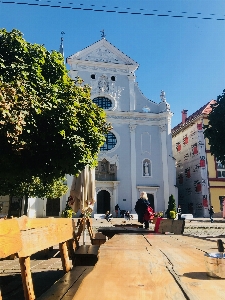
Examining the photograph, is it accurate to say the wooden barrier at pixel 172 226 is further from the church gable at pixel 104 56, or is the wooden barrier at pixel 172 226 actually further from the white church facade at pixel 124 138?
the church gable at pixel 104 56

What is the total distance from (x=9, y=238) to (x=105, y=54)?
30.4 meters

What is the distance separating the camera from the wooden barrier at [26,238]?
1.33 metres

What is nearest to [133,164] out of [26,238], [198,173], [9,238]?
[198,173]

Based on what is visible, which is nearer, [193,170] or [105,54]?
[105,54]

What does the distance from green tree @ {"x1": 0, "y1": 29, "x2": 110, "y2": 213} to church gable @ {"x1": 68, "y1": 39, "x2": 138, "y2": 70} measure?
20.3m

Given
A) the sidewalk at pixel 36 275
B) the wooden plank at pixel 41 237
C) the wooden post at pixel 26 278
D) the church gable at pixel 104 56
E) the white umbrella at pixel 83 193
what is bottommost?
the sidewalk at pixel 36 275

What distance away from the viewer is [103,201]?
27766 mm

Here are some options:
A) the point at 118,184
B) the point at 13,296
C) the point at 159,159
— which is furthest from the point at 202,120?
the point at 13,296

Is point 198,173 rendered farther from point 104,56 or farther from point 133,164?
point 104,56

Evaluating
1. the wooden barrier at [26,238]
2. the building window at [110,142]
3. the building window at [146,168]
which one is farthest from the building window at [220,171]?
the wooden barrier at [26,238]

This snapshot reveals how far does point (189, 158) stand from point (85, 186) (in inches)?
1058

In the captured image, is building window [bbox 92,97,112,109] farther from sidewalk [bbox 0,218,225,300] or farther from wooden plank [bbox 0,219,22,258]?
wooden plank [bbox 0,219,22,258]

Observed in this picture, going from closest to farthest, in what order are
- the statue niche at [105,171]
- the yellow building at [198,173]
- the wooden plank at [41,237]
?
the wooden plank at [41,237]
the statue niche at [105,171]
the yellow building at [198,173]

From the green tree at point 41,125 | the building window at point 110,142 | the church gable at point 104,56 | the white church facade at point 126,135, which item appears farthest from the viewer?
the church gable at point 104,56
